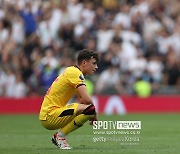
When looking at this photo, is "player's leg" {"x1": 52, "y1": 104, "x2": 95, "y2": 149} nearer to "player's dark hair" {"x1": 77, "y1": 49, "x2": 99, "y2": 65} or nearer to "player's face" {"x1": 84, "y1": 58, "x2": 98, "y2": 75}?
"player's face" {"x1": 84, "y1": 58, "x2": 98, "y2": 75}

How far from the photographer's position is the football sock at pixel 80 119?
35.0ft

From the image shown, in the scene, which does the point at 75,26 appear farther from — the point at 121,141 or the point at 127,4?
the point at 121,141

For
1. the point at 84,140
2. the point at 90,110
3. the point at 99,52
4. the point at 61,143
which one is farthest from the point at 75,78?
the point at 99,52

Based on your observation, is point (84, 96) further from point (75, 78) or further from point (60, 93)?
point (60, 93)

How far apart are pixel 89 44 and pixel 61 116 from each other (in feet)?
39.8

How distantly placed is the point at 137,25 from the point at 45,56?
389cm

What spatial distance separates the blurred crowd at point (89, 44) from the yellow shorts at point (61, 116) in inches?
436

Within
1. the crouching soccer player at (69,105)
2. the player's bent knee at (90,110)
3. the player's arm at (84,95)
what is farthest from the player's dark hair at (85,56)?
the player's bent knee at (90,110)

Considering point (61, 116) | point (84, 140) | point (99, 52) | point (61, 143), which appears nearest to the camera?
point (61, 116)

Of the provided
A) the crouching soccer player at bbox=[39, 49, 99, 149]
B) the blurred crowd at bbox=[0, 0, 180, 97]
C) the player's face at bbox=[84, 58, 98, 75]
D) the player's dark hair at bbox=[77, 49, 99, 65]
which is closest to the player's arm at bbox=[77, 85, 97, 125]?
the crouching soccer player at bbox=[39, 49, 99, 149]

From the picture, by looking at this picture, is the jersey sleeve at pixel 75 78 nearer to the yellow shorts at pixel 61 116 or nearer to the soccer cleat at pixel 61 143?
the yellow shorts at pixel 61 116

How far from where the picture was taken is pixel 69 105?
1102cm

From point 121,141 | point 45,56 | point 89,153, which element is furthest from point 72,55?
point 89,153

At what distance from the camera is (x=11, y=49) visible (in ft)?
75.6
